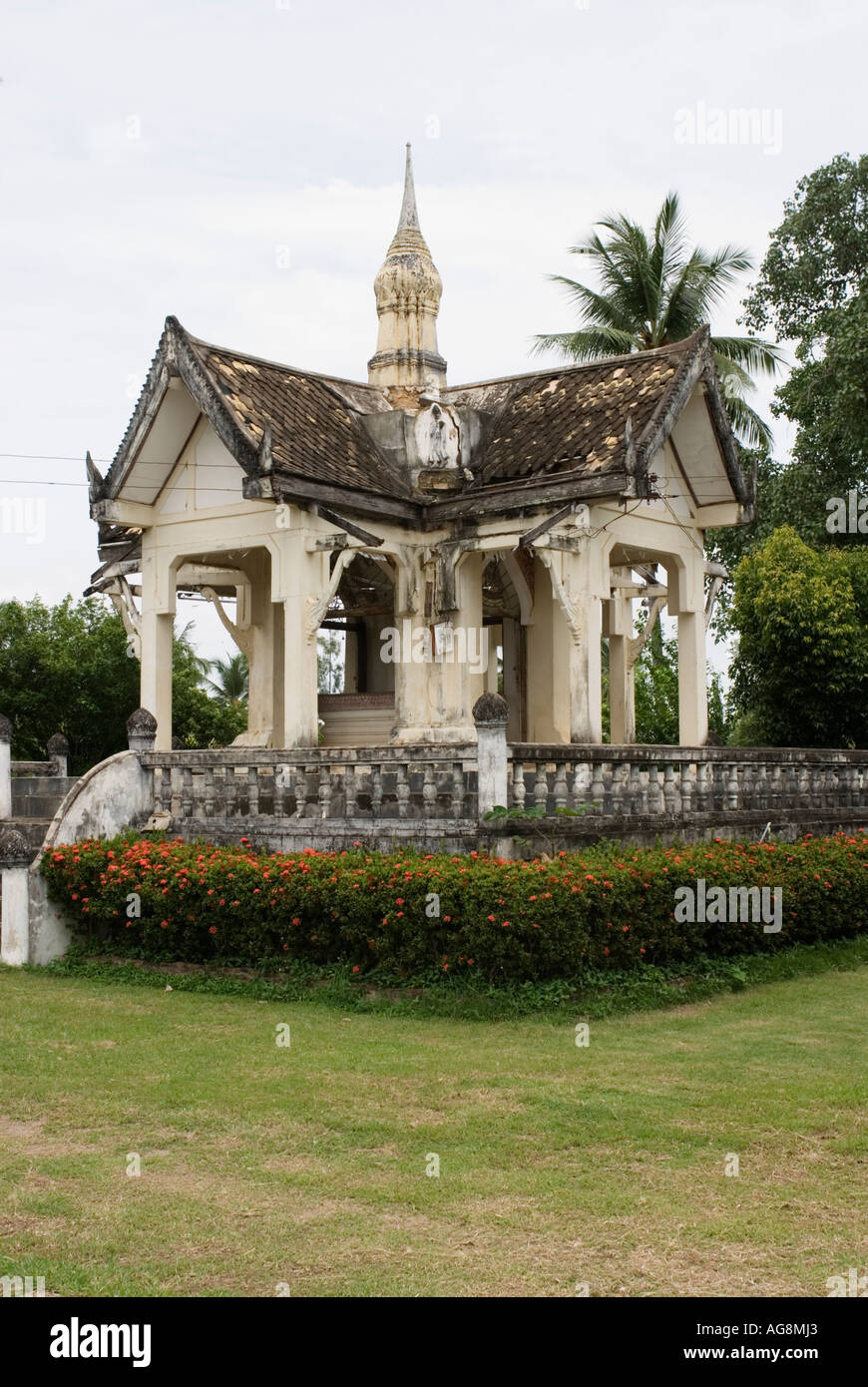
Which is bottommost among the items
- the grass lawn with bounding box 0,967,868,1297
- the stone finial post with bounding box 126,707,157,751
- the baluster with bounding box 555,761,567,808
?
the grass lawn with bounding box 0,967,868,1297

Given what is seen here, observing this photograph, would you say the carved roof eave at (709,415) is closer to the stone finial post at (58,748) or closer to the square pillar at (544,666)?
the square pillar at (544,666)

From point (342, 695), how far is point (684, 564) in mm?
4941

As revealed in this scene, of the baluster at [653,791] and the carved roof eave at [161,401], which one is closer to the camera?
the baluster at [653,791]

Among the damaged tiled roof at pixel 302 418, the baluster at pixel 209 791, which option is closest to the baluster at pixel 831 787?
the damaged tiled roof at pixel 302 418

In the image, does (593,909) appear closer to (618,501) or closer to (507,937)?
(507,937)

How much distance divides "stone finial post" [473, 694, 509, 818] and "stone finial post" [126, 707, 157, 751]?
4.56m

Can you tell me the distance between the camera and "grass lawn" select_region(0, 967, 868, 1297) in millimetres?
6125

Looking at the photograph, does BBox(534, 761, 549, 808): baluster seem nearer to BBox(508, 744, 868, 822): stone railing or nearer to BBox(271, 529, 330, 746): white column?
BBox(508, 744, 868, 822): stone railing

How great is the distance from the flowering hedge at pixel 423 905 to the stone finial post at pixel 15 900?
0.28 meters

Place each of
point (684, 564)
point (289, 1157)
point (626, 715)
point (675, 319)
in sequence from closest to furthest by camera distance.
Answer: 1. point (289, 1157)
2. point (684, 564)
3. point (626, 715)
4. point (675, 319)

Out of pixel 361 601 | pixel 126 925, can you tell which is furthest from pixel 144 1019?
pixel 361 601

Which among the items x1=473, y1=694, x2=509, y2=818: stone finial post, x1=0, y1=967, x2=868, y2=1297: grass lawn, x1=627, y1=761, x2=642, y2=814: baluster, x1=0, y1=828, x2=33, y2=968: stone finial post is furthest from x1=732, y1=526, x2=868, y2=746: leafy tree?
x1=0, y1=828, x2=33, y2=968: stone finial post

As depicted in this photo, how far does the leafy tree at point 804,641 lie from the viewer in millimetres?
24781

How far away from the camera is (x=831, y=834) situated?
19047 millimetres
